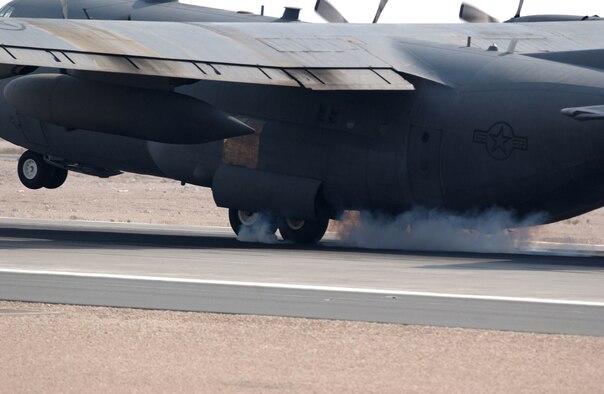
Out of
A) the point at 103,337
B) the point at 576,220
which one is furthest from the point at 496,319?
the point at 576,220

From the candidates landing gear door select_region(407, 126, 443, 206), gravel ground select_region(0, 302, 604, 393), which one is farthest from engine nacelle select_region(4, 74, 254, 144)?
gravel ground select_region(0, 302, 604, 393)

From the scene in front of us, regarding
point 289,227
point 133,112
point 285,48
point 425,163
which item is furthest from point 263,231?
point 133,112

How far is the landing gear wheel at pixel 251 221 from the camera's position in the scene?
103 feet

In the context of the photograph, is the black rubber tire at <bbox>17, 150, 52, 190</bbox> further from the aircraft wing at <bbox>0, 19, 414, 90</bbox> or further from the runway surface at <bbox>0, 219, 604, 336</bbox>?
the aircraft wing at <bbox>0, 19, 414, 90</bbox>

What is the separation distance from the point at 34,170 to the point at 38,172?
0.57ft

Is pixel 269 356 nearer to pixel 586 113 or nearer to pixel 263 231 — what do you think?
pixel 586 113

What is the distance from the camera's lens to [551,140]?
26.1 m

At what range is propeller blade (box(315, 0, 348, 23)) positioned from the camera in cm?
3450

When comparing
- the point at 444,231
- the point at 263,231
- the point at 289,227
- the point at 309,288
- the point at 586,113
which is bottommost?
the point at 263,231

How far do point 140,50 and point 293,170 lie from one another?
605 cm

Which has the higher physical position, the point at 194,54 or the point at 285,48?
the point at 285,48

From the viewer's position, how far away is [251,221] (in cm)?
3183

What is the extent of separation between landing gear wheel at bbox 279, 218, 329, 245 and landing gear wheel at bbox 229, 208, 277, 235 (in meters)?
0.29

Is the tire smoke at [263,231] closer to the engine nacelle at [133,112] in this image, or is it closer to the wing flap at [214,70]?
the engine nacelle at [133,112]
